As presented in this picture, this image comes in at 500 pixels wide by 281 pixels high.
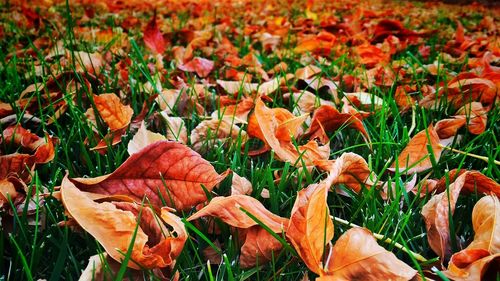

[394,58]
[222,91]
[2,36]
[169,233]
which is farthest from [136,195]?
[2,36]

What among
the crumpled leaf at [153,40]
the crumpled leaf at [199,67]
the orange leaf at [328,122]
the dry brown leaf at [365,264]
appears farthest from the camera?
the crumpled leaf at [153,40]

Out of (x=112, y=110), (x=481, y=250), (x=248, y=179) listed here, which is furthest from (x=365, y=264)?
(x=112, y=110)

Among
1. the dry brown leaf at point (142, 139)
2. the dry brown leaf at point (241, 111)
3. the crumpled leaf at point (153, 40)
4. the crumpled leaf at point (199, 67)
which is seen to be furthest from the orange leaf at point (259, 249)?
the crumpled leaf at point (153, 40)

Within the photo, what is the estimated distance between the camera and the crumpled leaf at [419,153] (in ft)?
3.22

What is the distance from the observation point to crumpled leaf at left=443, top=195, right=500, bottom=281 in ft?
1.97

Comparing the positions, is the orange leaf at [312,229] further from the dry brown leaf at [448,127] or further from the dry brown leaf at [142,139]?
the dry brown leaf at [448,127]

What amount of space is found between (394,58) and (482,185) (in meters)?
1.44

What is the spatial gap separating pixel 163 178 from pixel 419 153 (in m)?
0.59

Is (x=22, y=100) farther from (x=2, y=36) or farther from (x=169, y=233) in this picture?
(x=2, y=36)

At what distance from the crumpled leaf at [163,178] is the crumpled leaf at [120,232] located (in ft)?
0.37

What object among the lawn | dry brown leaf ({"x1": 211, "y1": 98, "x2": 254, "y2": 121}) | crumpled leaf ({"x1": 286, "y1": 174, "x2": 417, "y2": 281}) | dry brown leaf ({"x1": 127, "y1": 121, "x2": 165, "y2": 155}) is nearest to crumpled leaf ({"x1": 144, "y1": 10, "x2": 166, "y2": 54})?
the lawn

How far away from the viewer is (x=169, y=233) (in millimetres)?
713

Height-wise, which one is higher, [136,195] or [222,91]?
[136,195]

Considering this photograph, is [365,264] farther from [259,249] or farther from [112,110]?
[112,110]
